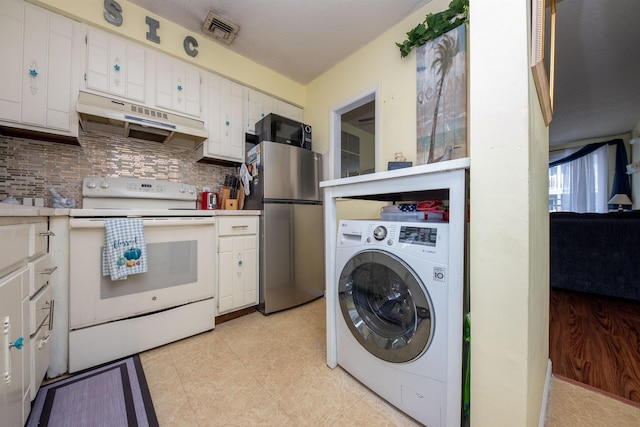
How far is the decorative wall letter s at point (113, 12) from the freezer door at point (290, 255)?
1775mm

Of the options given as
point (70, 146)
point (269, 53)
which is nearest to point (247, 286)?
point (70, 146)

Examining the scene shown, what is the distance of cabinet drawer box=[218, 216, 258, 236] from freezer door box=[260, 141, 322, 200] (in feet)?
0.87

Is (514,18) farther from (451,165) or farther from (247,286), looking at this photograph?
(247,286)

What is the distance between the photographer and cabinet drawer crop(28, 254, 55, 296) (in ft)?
3.10

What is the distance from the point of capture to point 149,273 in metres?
1.52

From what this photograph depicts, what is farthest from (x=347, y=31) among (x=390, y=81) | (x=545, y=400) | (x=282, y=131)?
(x=545, y=400)

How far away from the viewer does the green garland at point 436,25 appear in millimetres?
1643

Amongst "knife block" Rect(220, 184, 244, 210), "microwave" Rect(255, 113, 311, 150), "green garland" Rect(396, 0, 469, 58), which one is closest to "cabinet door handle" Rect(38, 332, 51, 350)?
"knife block" Rect(220, 184, 244, 210)

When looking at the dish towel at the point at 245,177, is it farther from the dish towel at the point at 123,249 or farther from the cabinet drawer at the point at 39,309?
the cabinet drawer at the point at 39,309

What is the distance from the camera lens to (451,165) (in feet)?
2.73

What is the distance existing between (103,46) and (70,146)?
788mm

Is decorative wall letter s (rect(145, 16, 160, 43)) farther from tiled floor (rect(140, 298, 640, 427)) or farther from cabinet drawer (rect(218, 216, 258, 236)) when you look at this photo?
tiled floor (rect(140, 298, 640, 427))

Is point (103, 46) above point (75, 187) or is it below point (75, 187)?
above

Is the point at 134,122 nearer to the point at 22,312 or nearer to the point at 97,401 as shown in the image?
the point at 22,312
